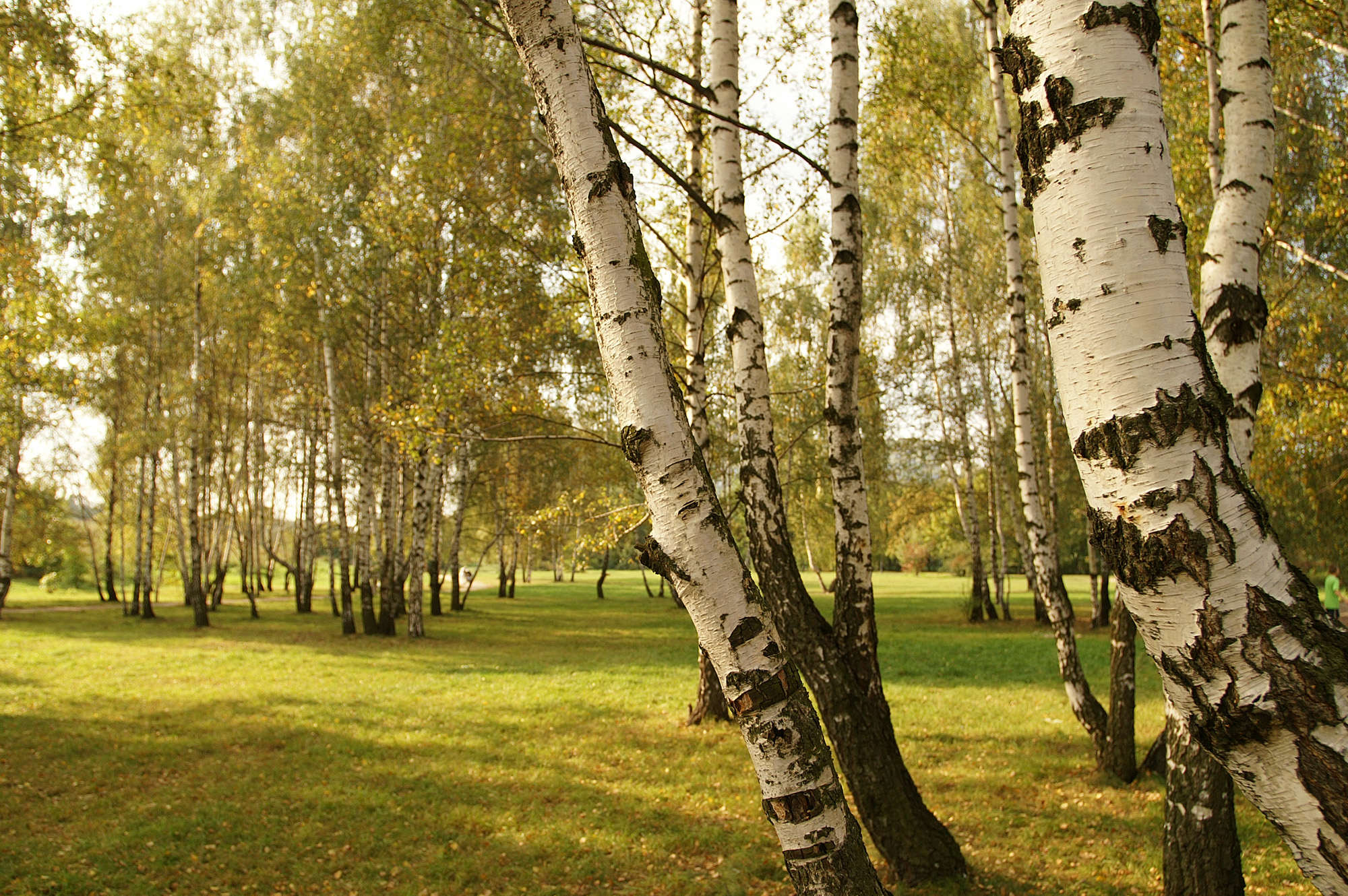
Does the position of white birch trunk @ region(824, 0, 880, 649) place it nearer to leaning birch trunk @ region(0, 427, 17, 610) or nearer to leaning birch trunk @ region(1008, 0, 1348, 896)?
leaning birch trunk @ region(1008, 0, 1348, 896)

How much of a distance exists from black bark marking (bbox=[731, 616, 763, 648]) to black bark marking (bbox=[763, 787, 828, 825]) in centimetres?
45

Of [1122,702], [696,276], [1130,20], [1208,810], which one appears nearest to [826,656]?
[1208,810]

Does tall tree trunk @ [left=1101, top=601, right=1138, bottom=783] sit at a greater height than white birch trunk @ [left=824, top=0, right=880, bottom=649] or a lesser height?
lesser

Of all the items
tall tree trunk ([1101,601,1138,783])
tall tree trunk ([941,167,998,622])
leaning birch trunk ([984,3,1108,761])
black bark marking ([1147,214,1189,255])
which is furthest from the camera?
tall tree trunk ([941,167,998,622])

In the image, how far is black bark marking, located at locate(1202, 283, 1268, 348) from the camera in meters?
3.59

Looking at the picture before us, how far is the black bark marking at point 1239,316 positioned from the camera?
3586mm

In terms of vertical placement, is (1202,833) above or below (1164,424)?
below

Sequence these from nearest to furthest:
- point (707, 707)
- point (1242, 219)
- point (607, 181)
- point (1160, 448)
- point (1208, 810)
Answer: point (1160, 448) → point (607, 181) → point (1242, 219) → point (1208, 810) → point (707, 707)

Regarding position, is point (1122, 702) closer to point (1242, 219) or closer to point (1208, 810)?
point (1208, 810)

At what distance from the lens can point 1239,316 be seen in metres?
3.60

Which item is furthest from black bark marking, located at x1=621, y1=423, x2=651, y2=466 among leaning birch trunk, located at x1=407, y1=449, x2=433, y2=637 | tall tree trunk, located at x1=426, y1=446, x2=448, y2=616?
tall tree trunk, located at x1=426, y1=446, x2=448, y2=616

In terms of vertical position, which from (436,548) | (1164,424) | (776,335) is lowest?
(436,548)

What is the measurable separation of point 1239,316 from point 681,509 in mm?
3224

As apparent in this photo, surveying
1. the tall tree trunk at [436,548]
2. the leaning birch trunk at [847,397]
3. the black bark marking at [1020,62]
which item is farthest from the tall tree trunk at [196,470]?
the black bark marking at [1020,62]
